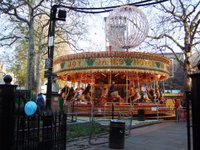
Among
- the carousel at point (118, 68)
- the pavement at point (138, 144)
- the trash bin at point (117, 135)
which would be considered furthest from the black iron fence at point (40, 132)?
the carousel at point (118, 68)

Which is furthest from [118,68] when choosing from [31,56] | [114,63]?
[31,56]

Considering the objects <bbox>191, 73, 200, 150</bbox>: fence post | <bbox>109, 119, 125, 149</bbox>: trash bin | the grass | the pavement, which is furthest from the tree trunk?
<bbox>191, 73, 200, 150</bbox>: fence post

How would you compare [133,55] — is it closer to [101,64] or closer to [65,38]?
[101,64]

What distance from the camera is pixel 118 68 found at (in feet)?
64.5

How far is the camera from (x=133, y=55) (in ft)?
65.0

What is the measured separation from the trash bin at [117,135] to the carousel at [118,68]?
8.52m

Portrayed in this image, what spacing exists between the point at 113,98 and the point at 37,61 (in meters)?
17.0

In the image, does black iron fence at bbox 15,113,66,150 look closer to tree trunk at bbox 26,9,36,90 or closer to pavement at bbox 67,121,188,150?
pavement at bbox 67,121,188,150

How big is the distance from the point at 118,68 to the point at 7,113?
48.5ft

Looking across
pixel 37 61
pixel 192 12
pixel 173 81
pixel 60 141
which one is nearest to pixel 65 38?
pixel 37 61

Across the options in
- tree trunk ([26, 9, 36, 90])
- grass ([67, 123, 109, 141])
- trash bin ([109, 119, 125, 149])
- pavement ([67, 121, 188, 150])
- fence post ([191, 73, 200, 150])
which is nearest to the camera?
fence post ([191, 73, 200, 150])

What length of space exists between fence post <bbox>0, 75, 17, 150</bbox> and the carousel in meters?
13.0

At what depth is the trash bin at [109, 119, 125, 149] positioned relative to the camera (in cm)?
916

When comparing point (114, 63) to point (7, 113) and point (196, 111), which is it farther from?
point (196, 111)
